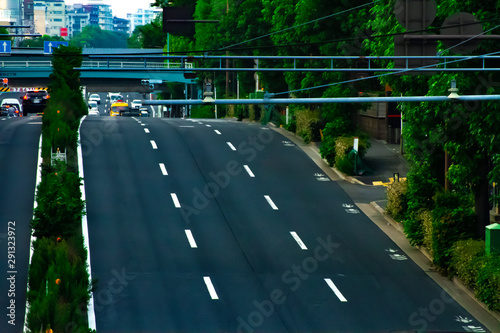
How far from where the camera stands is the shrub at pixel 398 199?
1294 inches

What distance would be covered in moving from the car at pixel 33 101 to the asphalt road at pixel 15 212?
2581 centimetres

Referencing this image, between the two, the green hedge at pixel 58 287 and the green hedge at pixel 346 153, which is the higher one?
the green hedge at pixel 346 153

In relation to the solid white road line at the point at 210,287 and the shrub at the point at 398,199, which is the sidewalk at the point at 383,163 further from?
the solid white road line at the point at 210,287

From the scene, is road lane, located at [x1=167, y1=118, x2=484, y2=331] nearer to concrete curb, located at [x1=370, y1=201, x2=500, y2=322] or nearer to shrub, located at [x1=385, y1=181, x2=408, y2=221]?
concrete curb, located at [x1=370, y1=201, x2=500, y2=322]

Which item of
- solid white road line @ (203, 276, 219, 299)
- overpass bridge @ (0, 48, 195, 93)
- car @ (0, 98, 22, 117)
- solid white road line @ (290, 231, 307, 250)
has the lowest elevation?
solid white road line @ (203, 276, 219, 299)

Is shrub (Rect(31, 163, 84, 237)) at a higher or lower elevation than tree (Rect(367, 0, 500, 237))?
lower

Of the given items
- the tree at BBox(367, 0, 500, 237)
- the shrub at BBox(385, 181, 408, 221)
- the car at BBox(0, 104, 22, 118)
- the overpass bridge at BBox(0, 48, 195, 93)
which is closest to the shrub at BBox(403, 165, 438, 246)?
the tree at BBox(367, 0, 500, 237)

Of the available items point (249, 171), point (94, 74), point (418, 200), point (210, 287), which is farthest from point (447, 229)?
point (94, 74)

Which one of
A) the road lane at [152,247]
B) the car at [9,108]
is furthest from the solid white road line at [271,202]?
the car at [9,108]

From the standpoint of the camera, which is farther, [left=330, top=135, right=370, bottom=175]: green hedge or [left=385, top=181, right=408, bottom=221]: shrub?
[left=330, top=135, right=370, bottom=175]: green hedge

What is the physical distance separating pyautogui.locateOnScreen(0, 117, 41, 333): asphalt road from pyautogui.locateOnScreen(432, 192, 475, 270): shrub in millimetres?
12634

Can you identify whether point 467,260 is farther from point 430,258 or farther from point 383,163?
point 383,163

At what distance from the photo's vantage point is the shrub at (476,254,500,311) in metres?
22.4

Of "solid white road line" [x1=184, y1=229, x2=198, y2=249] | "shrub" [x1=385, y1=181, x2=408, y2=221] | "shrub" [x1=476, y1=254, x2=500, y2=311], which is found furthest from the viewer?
"shrub" [x1=385, y1=181, x2=408, y2=221]
